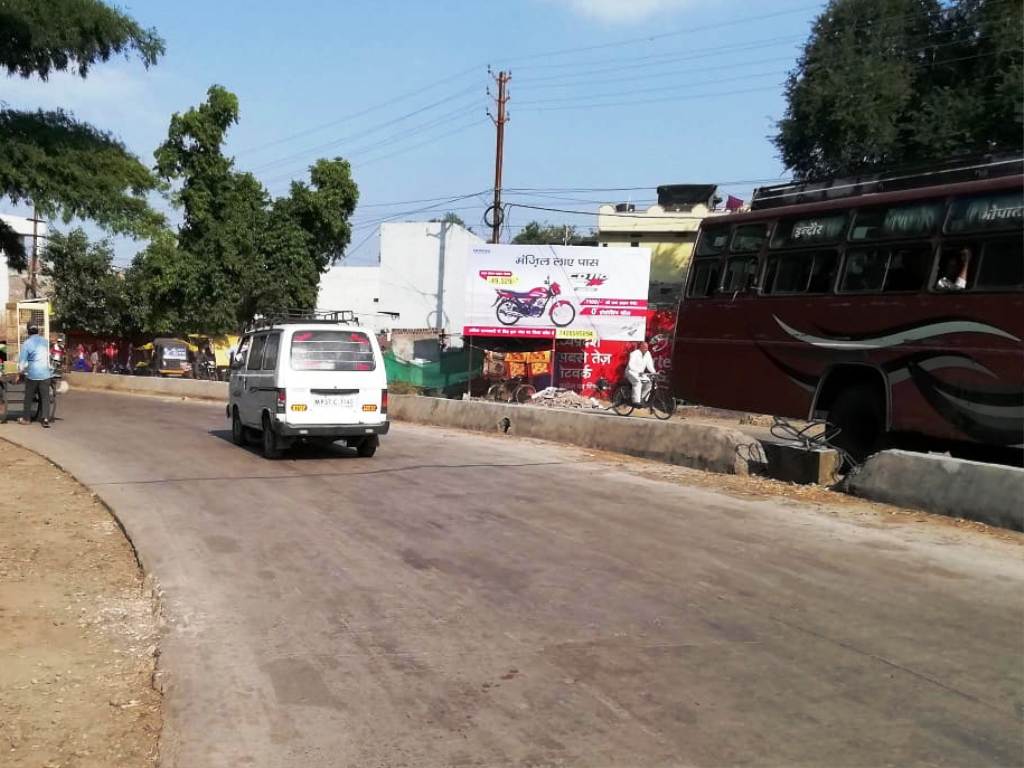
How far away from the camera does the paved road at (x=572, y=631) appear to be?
13.4 feet

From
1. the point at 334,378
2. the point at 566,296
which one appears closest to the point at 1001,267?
the point at 334,378

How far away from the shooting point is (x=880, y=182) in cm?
1148

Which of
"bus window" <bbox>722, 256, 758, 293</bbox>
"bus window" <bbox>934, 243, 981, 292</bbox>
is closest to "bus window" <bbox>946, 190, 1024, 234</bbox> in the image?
"bus window" <bbox>934, 243, 981, 292</bbox>

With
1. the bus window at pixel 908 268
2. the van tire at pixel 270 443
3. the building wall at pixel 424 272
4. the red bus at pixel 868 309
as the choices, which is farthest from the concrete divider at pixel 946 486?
the building wall at pixel 424 272

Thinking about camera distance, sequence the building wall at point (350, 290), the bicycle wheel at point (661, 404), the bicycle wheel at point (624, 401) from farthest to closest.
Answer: the building wall at point (350, 290)
the bicycle wheel at point (661, 404)
the bicycle wheel at point (624, 401)

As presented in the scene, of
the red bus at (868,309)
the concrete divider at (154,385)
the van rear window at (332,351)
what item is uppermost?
the red bus at (868,309)

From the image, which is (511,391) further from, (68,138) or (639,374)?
(68,138)

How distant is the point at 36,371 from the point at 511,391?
14211 millimetres

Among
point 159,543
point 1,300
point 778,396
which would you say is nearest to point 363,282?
point 1,300

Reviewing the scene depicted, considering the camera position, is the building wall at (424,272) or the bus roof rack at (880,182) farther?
the building wall at (424,272)

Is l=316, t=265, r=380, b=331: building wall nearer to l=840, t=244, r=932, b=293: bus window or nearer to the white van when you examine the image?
the white van

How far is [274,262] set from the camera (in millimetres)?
37344

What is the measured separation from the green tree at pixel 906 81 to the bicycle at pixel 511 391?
13.8 meters

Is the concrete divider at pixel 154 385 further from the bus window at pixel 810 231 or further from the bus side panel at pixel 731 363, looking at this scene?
the bus window at pixel 810 231
